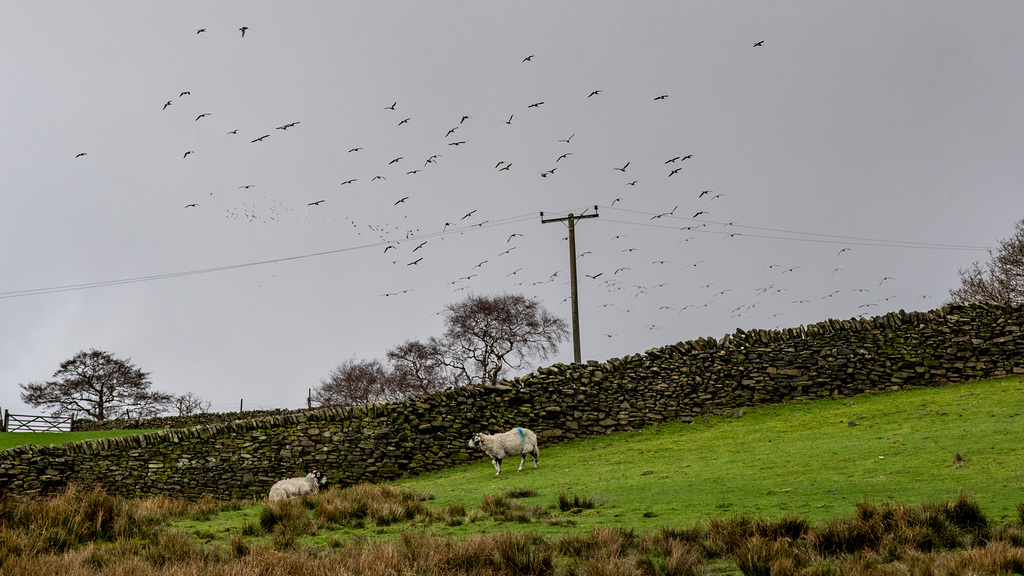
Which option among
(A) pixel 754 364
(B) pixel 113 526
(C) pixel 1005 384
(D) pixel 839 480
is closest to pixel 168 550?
(B) pixel 113 526

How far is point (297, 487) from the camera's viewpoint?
47.9ft

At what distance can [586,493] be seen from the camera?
11367mm

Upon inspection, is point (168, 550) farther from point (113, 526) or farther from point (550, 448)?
point (550, 448)

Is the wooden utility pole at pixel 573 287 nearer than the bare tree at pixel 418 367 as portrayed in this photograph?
Yes

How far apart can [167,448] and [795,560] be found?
17105mm

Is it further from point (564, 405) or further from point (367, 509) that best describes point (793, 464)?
point (564, 405)

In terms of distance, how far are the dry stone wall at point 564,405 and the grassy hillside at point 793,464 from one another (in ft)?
2.69

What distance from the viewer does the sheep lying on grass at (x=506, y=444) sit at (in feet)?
52.6

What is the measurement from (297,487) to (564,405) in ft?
27.5

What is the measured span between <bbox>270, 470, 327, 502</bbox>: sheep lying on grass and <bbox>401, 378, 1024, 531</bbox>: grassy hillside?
89.5 inches

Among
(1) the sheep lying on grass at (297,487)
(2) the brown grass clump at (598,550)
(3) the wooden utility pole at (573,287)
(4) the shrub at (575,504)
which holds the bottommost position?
(1) the sheep lying on grass at (297,487)

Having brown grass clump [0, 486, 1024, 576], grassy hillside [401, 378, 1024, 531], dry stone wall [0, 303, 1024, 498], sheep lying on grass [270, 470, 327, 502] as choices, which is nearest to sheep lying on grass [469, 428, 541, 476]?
grassy hillside [401, 378, 1024, 531]

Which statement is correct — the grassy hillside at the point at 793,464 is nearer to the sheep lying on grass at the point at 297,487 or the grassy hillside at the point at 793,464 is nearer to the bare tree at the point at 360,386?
the sheep lying on grass at the point at 297,487

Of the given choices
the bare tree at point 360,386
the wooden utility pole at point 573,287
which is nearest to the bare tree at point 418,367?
the bare tree at point 360,386
